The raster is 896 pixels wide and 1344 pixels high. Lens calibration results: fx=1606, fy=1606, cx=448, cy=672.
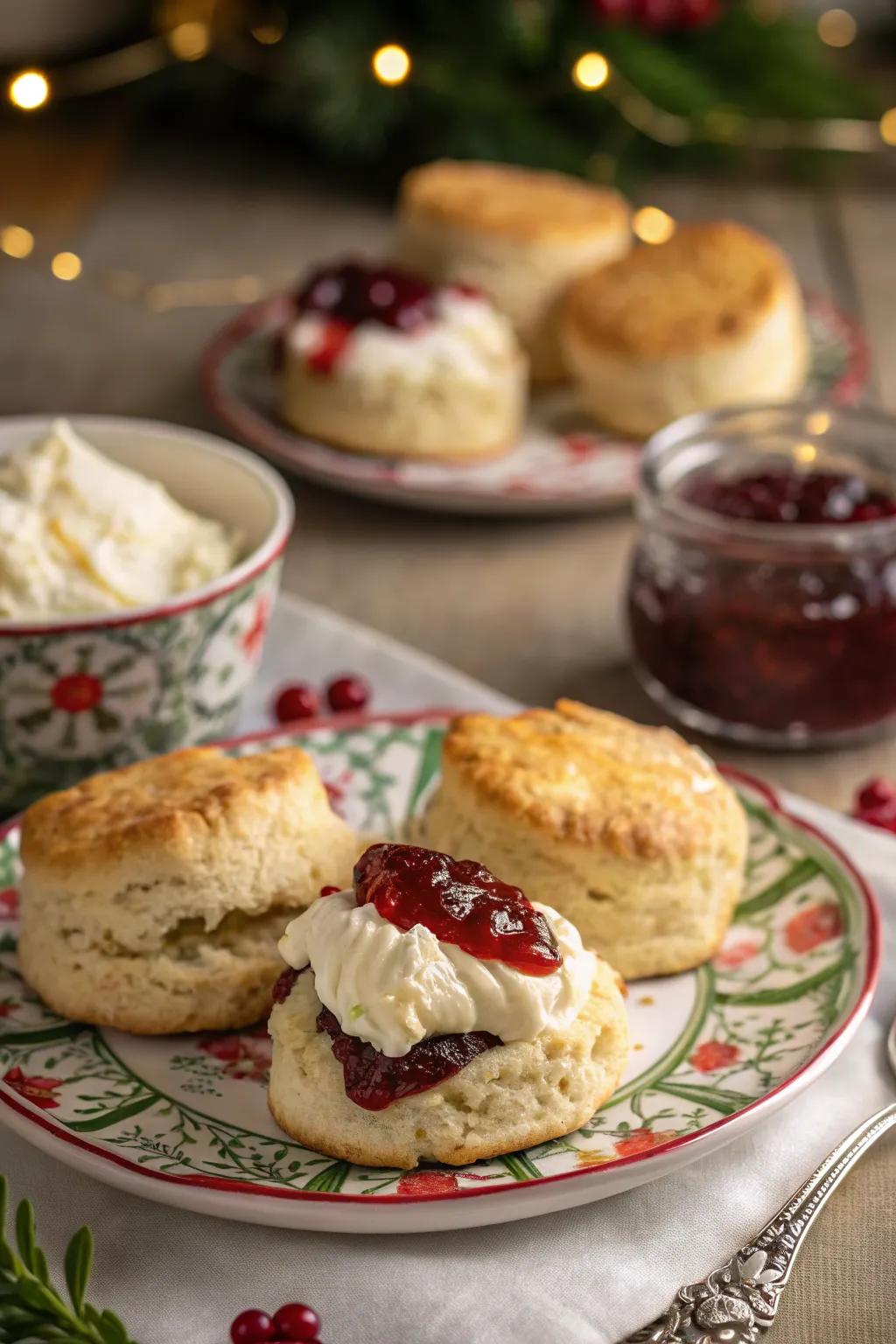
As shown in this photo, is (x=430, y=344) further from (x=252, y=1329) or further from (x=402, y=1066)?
(x=252, y=1329)

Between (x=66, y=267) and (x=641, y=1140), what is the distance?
3650mm

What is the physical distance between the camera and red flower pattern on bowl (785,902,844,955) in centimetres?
203

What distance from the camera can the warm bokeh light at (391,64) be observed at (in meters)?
4.41

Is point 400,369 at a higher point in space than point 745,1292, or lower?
higher

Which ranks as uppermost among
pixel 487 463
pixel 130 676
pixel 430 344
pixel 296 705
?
pixel 430 344

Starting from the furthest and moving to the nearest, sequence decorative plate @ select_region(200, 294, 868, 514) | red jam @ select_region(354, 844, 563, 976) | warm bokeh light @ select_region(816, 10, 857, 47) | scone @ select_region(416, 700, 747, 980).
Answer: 1. warm bokeh light @ select_region(816, 10, 857, 47)
2. decorative plate @ select_region(200, 294, 868, 514)
3. scone @ select_region(416, 700, 747, 980)
4. red jam @ select_region(354, 844, 563, 976)

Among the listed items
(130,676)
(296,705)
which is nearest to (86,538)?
(130,676)

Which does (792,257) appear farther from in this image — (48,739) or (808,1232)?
(808,1232)

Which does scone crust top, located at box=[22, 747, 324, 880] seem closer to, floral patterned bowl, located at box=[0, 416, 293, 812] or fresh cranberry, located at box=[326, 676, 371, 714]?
floral patterned bowl, located at box=[0, 416, 293, 812]

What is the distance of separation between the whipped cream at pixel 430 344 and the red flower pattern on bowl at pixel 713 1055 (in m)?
1.96

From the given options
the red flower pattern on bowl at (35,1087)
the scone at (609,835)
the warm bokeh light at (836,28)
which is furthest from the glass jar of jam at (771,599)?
the warm bokeh light at (836,28)

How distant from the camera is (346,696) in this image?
9.11 feet

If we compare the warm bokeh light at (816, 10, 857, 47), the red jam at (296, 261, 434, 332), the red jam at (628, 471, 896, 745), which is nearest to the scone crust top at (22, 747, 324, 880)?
the red jam at (628, 471, 896, 745)

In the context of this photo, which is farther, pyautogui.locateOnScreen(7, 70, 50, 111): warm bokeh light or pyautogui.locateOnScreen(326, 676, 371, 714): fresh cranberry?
pyautogui.locateOnScreen(7, 70, 50, 111): warm bokeh light
